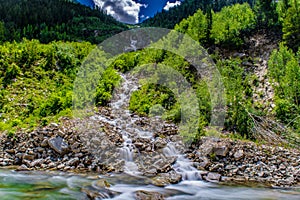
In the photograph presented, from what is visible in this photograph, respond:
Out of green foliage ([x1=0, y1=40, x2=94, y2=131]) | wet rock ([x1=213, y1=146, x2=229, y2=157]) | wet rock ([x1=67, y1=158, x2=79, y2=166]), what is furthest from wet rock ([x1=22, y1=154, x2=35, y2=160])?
wet rock ([x1=213, y1=146, x2=229, y2=157])

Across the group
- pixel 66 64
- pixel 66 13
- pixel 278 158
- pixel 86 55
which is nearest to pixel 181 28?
pixel 86 55

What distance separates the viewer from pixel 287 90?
15742 mm

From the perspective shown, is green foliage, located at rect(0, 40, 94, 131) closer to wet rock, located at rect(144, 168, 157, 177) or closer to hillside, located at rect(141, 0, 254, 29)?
wet rock, located at rect(144, 168, 157, 177)

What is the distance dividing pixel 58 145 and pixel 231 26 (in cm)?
2000

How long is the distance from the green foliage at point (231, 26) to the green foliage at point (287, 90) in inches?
234

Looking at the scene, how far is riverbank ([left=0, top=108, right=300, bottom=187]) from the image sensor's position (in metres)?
9.92

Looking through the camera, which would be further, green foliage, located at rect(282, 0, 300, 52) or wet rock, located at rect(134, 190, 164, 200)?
green foliage, located at rect(282, 0, 300, 52)

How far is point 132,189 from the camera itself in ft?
27.3

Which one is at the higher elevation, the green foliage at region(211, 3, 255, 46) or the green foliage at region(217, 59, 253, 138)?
the green foliage at region(211, 3, 255, 46)

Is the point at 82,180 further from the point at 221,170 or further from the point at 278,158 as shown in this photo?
the point at 278,158

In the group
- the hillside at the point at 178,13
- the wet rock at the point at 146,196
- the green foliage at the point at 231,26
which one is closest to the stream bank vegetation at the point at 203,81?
the green foliage at the point at 231,26

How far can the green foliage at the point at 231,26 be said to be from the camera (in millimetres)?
23281

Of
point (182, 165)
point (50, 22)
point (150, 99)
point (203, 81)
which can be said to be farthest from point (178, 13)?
point (182, 165)

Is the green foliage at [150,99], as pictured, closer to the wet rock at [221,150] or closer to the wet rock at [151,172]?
the wet rock at [221,150]
